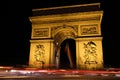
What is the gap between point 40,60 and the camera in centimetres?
1694

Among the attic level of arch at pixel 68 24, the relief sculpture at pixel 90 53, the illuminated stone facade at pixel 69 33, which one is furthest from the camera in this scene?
the attic level of arch at pixel 68 24

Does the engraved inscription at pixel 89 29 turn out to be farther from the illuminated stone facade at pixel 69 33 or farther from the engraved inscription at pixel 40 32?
the engraved inscription at pixel 40 32

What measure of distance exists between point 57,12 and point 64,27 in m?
1.69

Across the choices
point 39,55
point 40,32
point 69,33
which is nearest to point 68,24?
point 69,33

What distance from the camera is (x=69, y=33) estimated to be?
18297 millimetres

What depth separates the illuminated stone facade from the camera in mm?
16359

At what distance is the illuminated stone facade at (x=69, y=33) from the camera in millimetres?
16359

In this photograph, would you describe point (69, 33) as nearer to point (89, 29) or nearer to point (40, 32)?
point (89, 29)

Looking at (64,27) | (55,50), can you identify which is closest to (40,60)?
(55,50)

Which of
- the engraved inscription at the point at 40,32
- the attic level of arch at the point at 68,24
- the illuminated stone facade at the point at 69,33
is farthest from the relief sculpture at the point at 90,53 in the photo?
the engraved inscription at the point at 40,32

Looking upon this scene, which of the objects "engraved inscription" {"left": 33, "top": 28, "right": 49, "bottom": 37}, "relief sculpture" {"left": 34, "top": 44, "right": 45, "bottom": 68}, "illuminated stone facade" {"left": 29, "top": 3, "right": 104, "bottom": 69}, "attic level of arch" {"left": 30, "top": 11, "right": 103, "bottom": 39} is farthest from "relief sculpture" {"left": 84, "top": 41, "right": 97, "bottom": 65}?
"engraved inscription" {"left": 33, "top": 28, "right": 49, "bottom": 37}

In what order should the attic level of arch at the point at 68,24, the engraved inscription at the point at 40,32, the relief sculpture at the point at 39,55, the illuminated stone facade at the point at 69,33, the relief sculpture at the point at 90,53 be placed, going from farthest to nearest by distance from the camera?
the engraved inscription at the point at 40,32
the attic level of arch at the point at 68,24
the relief sculpture at the point at 39,55
the illuminated stone facade at the point at 69,33
the relief sculpture at the point at 90,53

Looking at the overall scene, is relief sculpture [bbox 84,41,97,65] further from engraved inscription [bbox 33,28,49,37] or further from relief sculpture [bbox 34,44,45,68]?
engraved inscription [bbox 33,28,49,37]

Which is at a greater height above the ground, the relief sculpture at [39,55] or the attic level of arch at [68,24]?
the attic level of arch at [68,24]
